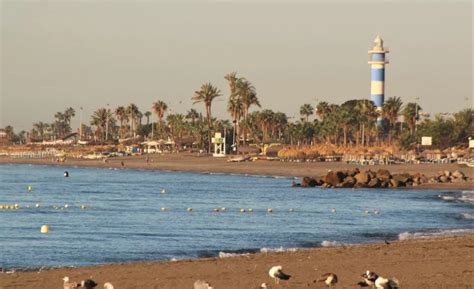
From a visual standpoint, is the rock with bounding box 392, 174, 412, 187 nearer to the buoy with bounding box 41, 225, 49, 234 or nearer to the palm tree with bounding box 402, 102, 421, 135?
the buoy with bounding box 41, 225, 49, 234

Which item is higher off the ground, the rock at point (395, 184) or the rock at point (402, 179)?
the rock at point (402, 179)

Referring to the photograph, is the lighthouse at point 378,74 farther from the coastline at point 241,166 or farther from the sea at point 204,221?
the sea at point 204,221

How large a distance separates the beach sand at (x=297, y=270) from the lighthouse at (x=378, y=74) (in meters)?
128

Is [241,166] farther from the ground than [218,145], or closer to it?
closer to it

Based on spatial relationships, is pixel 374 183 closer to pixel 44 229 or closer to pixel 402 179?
pixel 402 179

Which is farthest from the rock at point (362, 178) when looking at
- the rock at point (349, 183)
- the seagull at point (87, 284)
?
the seagull at point (87, 284)

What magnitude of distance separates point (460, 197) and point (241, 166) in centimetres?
5855

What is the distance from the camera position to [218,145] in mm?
152000

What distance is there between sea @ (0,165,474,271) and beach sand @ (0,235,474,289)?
2614 mm

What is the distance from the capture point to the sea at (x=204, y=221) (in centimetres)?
3034

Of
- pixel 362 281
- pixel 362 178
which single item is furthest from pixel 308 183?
pixel 362 281

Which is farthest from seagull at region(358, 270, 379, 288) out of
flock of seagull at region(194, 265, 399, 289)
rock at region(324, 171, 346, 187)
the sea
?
rock at region(324, 171, 346, 187)

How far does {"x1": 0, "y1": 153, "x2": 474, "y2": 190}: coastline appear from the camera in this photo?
313ft

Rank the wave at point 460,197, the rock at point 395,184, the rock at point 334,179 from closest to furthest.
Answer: the wave at point 460,197 < the rock at point 395,184 < the rock at point 334,179
